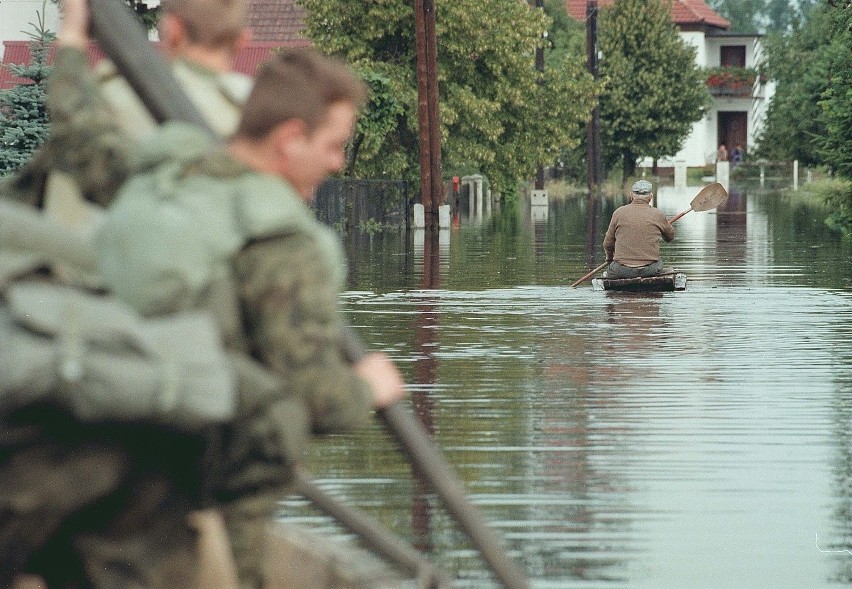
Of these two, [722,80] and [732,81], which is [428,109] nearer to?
[722,80]

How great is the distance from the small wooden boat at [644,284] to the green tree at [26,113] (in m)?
5.85

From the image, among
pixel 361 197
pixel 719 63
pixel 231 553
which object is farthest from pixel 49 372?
pixel 719 63

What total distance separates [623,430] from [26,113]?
10.8m

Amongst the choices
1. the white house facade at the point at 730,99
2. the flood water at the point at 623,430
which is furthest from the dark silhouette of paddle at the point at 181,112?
the white house facade at the point at 730,99

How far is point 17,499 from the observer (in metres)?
3.81

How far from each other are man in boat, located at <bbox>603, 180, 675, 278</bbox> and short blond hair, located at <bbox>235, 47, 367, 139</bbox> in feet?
55.3

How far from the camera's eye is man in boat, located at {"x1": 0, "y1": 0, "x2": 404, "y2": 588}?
3.79 meters

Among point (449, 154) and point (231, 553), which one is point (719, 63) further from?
point (231, 553)

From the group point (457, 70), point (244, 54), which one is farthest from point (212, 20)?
point (244, 54)

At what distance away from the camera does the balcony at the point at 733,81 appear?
10225 cm

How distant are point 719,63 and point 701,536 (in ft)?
338

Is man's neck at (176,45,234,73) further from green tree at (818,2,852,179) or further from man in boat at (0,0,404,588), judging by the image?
green tree at (818,2,852,179)

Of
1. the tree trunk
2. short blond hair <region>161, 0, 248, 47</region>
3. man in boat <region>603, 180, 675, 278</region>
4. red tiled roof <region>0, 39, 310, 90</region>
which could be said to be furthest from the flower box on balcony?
short blond hair <region>161, 0, 248, 47</region>

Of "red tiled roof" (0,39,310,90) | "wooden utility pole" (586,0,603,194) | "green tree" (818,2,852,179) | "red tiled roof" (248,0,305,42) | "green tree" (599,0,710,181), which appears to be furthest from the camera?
"green tree" (599,0,710,181)
